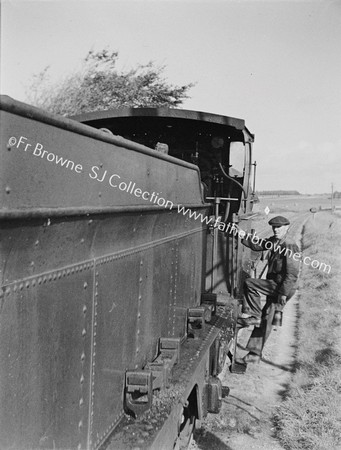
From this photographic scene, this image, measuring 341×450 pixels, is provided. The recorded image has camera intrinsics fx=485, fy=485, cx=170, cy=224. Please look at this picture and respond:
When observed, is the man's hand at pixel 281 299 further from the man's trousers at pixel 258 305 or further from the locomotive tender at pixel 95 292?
the locomotive tender at pixel 95 292

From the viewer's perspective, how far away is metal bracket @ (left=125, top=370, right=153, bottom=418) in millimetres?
2609

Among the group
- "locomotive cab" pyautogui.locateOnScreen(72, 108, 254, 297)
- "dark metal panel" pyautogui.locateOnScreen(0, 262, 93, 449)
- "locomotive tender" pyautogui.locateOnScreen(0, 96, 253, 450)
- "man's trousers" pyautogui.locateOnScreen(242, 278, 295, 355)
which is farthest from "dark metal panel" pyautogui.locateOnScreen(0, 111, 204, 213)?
"man's trousers" pyautogui.locateOnScreen(242, 278, 295, 355)

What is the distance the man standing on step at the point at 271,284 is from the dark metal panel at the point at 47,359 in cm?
425

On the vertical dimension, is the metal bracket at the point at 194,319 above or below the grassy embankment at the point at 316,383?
above

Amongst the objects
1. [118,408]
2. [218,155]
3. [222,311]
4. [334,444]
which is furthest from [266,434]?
[218,155]

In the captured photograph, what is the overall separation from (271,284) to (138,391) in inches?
156

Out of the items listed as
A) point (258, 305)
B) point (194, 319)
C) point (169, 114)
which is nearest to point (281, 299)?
point (258, 305)

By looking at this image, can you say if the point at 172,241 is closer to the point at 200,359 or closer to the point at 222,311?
the point at 200,359

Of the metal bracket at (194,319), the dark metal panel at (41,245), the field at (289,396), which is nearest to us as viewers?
the dark metal panel at (41,245)

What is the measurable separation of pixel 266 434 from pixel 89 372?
3.24m

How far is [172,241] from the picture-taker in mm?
3594

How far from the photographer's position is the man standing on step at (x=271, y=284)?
241 inches

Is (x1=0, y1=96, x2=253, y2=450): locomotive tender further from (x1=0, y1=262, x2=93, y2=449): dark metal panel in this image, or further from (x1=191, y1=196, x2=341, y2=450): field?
(x1=191, y1=196, x2=341, y2=450): field

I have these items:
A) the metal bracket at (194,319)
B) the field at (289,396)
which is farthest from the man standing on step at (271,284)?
the metal bracket at (194,319)
